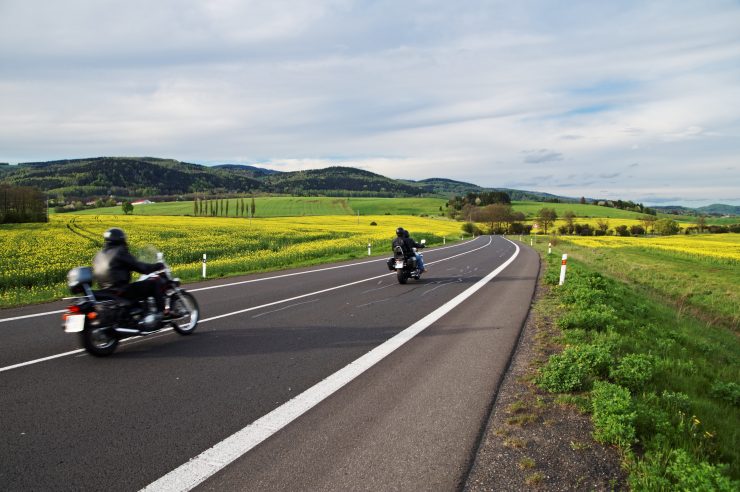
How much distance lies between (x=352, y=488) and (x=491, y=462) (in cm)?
112

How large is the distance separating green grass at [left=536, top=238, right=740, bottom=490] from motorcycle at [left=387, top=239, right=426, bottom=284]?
16.5 feet

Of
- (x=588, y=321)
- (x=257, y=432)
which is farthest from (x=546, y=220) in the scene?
(x=257, y=432)

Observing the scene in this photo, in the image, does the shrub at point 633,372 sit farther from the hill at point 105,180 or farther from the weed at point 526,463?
the hill at point 105,180

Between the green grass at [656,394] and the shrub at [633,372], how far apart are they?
0.03ft

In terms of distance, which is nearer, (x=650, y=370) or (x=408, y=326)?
(x=650, y=370)

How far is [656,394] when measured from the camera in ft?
15.9

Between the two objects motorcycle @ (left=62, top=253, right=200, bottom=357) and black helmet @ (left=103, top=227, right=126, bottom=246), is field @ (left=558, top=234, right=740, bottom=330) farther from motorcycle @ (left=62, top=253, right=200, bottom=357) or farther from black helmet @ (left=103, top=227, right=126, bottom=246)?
black helmet @ (left=103, top=227, right=126, bottom=246)

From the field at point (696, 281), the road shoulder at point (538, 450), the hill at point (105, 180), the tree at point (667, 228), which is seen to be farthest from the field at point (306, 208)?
the road shoulder at point (538, 450)

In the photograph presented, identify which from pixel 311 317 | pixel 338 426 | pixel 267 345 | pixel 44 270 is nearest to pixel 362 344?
pixel 267 345

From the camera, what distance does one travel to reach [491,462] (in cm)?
342

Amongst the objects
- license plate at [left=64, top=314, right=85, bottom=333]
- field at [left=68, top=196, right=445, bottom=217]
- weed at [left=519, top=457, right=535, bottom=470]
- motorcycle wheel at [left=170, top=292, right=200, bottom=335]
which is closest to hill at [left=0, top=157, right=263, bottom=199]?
field at [left=68, top=196, right=445, bottom=217]

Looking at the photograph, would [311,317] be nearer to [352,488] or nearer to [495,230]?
[352,488]

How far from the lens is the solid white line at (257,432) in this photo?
318 cm

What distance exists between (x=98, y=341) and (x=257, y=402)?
310cm
